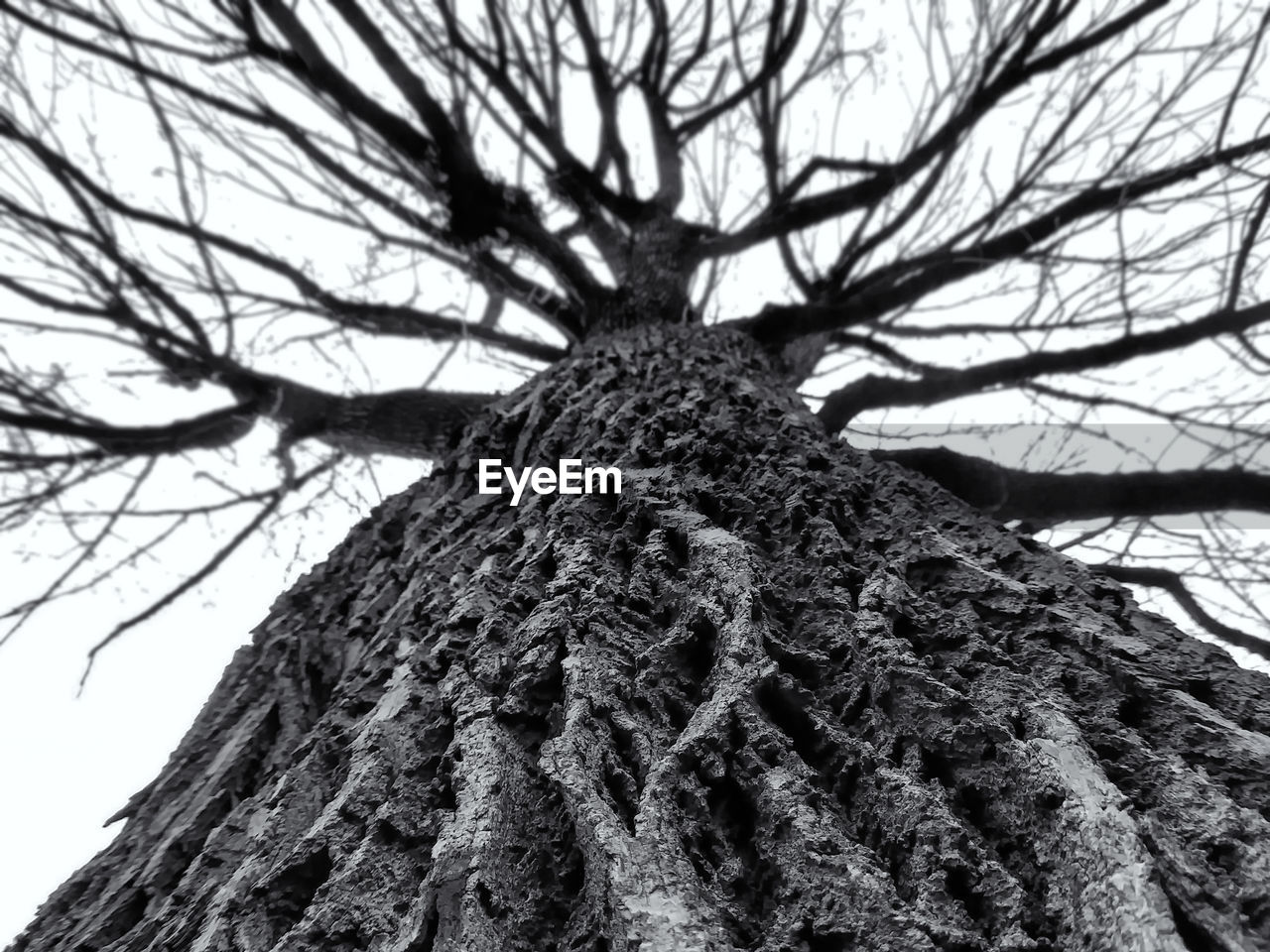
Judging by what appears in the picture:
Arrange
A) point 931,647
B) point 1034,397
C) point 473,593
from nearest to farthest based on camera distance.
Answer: point 931,647 → point 473,593 → point 1034,397

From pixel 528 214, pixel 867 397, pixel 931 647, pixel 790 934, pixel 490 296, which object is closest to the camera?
pixel 790 934

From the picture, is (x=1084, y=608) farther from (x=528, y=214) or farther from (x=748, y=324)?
(x=528, y=214)

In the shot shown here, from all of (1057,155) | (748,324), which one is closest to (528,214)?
(748,324)

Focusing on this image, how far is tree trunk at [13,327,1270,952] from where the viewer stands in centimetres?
51

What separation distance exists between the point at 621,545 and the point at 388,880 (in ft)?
1.50

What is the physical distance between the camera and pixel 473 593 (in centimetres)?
89

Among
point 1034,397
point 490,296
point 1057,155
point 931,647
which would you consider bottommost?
point 931,647

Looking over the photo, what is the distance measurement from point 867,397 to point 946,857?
1853mm

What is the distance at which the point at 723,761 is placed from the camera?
0.61 metres

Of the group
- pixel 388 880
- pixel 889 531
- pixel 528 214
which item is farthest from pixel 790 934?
pixel 528 214

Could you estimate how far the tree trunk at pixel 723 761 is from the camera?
1.68ft

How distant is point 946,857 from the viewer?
0.54 metres

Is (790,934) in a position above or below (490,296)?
below

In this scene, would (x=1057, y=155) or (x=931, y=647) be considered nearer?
(x=931, y=647)
